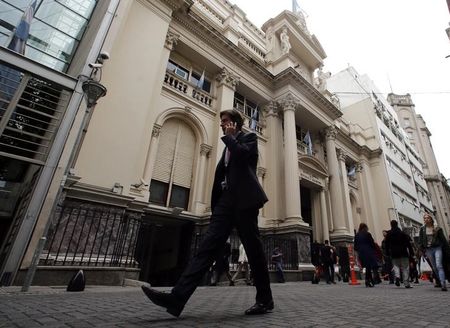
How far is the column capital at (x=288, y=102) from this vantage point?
15.1 m

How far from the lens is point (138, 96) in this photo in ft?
29.0

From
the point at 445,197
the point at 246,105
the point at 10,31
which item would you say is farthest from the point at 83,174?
the point at 445,197

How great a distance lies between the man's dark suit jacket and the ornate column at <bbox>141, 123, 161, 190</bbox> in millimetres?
7059

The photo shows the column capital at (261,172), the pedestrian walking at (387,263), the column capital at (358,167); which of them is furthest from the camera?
the column capital at (358,167)

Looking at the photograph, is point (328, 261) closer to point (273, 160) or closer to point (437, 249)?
point (437, 249)

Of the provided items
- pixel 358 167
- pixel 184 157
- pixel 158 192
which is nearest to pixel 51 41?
pixel 158 192

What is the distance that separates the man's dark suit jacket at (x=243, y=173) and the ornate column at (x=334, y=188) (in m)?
15.1

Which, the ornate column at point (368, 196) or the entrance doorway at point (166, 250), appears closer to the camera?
the entrance doorway at point (166, 250)

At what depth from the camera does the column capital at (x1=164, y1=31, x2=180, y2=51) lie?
11328 millimetres

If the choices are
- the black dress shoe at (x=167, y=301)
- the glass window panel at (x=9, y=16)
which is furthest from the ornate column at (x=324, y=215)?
the glass window panel at (x=9, y=16)

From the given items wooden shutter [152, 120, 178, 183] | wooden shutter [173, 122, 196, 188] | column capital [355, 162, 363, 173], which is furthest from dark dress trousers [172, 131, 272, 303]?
column capital [355, 162, 363, 173]

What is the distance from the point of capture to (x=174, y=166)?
10.7 meters

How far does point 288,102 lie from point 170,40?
7452mm

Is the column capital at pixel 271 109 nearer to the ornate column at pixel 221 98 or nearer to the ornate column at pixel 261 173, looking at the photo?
the ornate column at pixel 221 98
